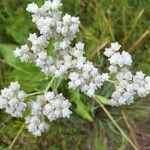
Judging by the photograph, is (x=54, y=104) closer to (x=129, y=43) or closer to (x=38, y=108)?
(x=38, y=108)

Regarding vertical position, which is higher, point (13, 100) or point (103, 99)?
point (103, 99)

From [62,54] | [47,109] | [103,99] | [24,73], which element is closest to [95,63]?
[103,99]

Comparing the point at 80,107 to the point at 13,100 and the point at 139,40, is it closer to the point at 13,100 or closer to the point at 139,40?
the point at 139,40

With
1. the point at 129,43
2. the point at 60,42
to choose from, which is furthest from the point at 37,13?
the point at 129,43

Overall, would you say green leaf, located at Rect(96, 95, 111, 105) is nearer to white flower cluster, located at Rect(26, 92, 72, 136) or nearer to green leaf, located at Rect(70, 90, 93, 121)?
green leaf, located at Rect(70, 90, 93, 121)

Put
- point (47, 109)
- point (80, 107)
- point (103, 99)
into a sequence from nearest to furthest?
point (47, 109) → point (103, 99) → point (80, 107)

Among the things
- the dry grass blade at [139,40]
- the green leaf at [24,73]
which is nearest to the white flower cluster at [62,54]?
the green leaf at [24,73]

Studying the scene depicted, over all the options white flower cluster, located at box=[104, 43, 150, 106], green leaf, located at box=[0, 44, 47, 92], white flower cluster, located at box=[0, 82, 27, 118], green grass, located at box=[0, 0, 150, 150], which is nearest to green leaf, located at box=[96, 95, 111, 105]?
green grass, located at box=[0, 0, 150, 150]
